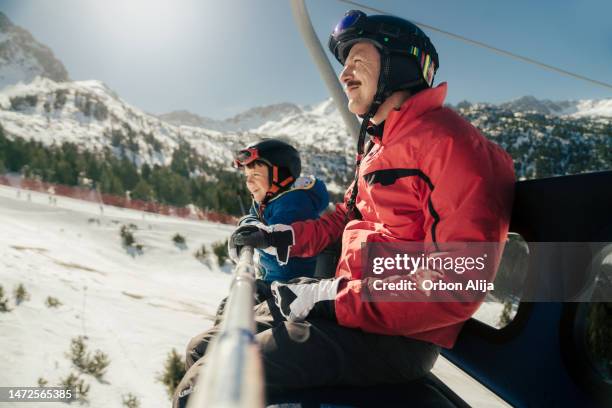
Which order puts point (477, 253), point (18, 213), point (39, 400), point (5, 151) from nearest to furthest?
point (477, 253)
point (39, 400)
point (18, 213)
point (5, 151)

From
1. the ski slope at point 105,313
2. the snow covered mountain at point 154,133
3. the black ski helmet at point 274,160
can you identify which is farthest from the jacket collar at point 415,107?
the snow covered mountain at point 154,133

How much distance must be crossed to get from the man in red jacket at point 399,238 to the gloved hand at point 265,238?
0.85m

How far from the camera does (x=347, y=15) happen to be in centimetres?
221

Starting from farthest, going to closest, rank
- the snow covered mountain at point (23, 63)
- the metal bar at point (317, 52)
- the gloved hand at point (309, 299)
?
the snow covered mountain at point (23, 63) → the metal bar at point (317, 52) → the gloved hand at point (309, 299)

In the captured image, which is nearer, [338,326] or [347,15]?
[338,326]

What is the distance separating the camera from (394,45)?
2.11 meters

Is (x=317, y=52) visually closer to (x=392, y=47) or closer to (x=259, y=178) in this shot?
(x=259, y=178)

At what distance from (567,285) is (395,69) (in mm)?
1344

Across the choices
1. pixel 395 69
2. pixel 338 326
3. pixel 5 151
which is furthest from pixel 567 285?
pixel 5 151

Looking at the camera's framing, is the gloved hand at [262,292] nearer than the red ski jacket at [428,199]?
No

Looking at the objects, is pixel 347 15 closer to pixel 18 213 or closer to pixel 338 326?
pixel 338 326

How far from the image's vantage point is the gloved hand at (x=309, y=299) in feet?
5.28

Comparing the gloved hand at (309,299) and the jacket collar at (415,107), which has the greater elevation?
the jacket collar at (415,107)

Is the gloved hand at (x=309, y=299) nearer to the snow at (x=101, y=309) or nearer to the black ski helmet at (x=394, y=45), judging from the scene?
the black ski helmet at (x=394, y=45)
